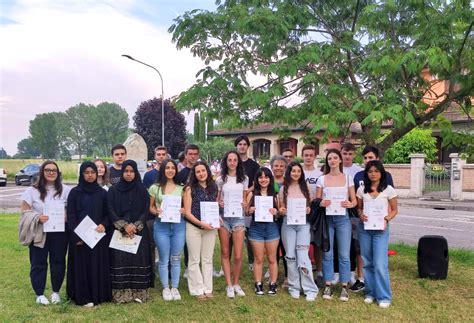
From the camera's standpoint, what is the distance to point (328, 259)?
599 cm

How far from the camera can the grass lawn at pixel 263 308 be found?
209 inches

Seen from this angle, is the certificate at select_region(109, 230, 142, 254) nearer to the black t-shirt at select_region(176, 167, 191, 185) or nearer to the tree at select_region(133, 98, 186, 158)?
the black t-shirt at select_region(176, 167, 191, 185)

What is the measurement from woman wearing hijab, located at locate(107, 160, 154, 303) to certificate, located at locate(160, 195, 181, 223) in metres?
0.27

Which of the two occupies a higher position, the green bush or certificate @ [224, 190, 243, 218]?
the green bush

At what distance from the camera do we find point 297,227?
5891 millimetres

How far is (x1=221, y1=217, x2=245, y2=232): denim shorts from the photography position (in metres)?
5.96

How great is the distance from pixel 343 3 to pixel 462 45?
2037 mm

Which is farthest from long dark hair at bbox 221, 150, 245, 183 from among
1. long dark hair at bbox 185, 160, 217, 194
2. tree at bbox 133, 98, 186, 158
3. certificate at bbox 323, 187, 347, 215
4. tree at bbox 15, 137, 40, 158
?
tree at bbox 15, 137, 40, 158

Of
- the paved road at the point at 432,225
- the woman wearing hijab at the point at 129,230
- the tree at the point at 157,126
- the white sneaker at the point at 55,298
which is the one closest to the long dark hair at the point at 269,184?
the woman wearing hijab at the point at 129,230

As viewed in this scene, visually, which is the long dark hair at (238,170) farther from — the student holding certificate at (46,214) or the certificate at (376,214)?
the student holding certificate at (46,214)

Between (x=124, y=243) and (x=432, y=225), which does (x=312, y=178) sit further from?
(x=432, y=225)

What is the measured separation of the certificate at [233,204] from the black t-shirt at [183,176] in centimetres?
66

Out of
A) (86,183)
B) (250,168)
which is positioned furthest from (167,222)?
(250,168)

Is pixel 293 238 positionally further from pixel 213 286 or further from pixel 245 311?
pixel 213 286
